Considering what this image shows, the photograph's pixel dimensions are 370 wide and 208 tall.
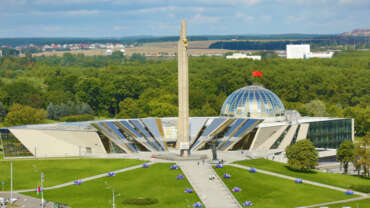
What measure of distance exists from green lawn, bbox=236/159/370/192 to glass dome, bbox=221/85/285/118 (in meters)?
18.8

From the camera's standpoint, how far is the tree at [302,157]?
105 meters

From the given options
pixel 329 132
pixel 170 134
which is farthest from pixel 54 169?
pixel 329 132

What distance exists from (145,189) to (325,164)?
126ft

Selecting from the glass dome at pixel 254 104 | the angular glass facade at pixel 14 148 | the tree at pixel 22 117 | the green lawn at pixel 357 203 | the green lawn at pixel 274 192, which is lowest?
the green lawn at pixel 357 203

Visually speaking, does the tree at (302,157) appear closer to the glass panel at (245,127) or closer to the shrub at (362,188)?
the shrub at (362,188)

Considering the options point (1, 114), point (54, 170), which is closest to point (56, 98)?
point (1, 114)

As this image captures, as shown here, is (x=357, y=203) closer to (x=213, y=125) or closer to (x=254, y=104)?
(x=213, y=125)

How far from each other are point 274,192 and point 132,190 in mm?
17936

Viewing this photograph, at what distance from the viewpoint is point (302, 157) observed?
104562 mm

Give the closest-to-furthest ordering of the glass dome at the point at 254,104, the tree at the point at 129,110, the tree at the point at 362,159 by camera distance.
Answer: the tree at the point at 362,159, the glass dome at the point at 254,104, the tree at the point at 129,110

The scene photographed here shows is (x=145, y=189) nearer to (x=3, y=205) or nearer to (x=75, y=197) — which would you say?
(x=75, y=197)

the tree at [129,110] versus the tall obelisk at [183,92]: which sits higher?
the tall obelisk at [183,92]

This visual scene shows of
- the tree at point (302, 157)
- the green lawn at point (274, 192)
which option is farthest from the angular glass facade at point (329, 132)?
the green lawn at point (274, 192)

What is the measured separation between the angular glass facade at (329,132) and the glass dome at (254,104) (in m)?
6.89
